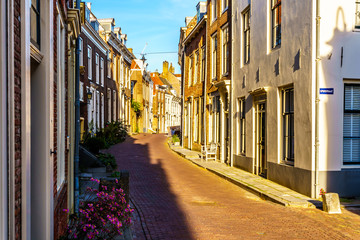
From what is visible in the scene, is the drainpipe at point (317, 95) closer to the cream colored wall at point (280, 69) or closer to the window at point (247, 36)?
the cream colored wall at point (280, 69)

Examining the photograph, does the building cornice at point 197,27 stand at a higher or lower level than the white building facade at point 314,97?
higher

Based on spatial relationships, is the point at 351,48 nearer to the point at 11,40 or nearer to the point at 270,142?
the point at 270,142

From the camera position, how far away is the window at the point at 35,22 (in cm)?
418

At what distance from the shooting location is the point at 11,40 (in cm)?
287

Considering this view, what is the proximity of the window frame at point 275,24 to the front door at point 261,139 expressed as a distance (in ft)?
7.25

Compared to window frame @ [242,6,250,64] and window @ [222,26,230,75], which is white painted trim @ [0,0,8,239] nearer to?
window frame @ [242,6,250,64]

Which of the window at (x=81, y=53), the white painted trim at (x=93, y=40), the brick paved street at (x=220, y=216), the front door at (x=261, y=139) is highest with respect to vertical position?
the white painted trim at (x=93, y=40)

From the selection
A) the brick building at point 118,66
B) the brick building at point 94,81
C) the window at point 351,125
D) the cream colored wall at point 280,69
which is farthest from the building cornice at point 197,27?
the window at point 351,125

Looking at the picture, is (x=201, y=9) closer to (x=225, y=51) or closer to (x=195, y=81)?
(x=195, y=81)

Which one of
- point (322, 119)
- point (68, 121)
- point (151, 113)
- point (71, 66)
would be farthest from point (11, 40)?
point (151, 113)

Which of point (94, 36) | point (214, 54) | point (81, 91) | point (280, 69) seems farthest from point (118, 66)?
point (280, 69)

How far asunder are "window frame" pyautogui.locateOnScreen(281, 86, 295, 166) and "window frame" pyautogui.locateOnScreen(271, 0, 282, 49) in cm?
164

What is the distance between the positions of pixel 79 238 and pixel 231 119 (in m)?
13.2

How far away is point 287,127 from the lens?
11.8 meters
